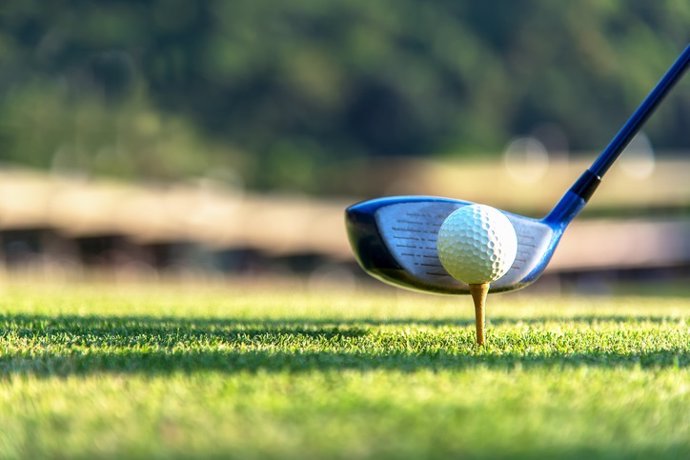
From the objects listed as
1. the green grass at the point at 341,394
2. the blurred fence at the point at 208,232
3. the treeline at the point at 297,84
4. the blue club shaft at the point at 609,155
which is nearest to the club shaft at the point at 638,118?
the blue club shaft at the point at 609,155

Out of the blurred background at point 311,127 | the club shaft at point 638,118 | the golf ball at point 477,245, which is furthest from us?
the blurred background at point 311,127

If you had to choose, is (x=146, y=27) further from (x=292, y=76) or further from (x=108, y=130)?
(x=108, y=130)

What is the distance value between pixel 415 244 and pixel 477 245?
559 millimetres

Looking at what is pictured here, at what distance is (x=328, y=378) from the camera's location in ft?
11.8

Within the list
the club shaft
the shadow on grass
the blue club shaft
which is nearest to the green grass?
the shadow on grass

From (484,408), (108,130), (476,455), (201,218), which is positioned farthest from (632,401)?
(108,130)

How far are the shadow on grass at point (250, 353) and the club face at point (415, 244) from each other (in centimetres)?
30

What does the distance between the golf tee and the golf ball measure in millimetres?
43

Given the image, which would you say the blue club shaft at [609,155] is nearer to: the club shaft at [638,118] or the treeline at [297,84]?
the club shaft at [638,118]

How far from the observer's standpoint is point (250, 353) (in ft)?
14.0

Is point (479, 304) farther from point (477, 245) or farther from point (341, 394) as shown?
point (341, 394)

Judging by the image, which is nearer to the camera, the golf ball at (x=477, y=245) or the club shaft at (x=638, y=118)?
the golf ball at (x=477, y=245)

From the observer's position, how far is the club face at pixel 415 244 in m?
5.11

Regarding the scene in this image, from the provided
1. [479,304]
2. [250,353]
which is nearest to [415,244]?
[479,304]
